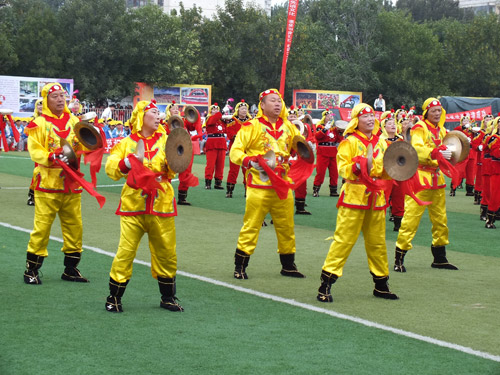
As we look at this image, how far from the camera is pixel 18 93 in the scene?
36.4 meters

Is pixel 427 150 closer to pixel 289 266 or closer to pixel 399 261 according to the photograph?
pixel 399 261

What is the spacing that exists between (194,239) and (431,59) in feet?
168

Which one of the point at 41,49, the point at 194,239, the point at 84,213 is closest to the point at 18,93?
the point at 41,49

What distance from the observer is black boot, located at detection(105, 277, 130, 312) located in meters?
7.57

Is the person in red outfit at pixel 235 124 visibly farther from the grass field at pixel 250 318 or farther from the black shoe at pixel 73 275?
the black shoe at pixel 73 275

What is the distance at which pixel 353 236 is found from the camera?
27.0 ft

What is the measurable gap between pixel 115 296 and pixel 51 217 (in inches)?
63.8

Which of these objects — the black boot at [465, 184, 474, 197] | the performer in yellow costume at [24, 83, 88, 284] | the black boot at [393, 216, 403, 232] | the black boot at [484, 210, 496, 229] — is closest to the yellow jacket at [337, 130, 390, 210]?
the performer in yellow costume at [24, 83, 88, 284]

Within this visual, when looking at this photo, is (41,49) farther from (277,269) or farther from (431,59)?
(277,269)

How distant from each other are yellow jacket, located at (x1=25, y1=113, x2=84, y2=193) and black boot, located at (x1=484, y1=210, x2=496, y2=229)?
8.33m

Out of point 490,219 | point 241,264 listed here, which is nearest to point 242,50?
point 490,219

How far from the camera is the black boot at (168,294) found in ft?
25.3

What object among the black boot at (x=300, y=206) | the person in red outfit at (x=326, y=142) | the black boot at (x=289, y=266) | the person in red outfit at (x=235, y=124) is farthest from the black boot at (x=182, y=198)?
the black boot at (x=289, y=266)

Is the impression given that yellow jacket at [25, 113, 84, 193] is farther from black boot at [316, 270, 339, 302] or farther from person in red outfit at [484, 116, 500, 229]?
person in red outfit at [484, 116, 500, 229]
